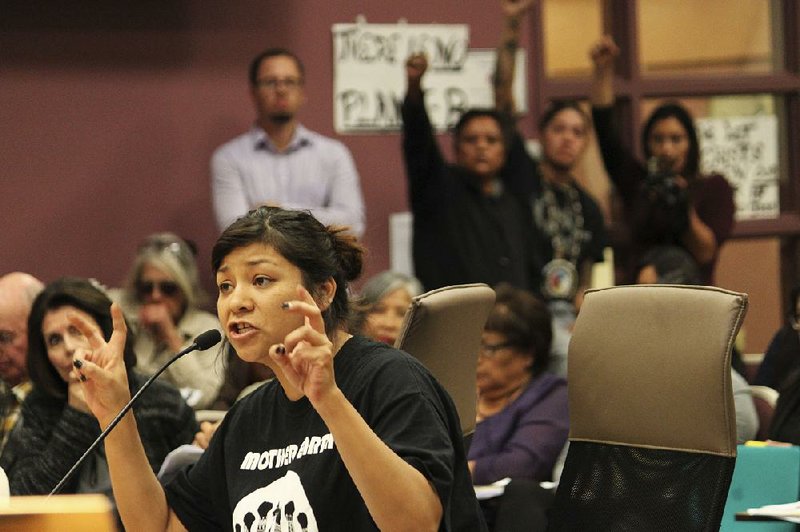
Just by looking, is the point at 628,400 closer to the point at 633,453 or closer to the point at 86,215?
the point at 633,453

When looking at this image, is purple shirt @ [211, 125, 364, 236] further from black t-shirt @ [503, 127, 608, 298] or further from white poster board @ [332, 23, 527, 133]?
black t-shirt @ [503, 127, 608, 298]

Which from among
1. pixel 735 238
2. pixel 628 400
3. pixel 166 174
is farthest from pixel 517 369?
pixel 735 238

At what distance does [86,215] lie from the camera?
18.9ft

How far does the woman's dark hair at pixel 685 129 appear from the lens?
5.82 meters

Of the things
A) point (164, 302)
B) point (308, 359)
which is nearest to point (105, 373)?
point (308, 359)

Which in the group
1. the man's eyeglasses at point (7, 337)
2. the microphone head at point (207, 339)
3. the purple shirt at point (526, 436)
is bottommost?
the purple shirt at point (526, 436)

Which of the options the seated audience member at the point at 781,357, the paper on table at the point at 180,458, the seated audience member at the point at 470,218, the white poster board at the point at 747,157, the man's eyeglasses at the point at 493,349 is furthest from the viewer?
the white poster board at the point at 747,157

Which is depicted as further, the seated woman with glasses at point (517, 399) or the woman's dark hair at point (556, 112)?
the woman's dark hair at point (556, 112)

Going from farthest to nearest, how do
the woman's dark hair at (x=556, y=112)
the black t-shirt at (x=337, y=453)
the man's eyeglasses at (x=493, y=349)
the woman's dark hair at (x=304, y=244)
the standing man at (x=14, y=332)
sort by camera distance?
1. the woman's dark hair at (x=556, y=112)
2. the standing man at (x=14, y=332)
3. the man's eyeglasses at (x=493, y=349)
4. the woman's dark hair at (x=304, y=244)
5. the black t-shirt at (x=337, y=453)

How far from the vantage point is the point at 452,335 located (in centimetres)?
312

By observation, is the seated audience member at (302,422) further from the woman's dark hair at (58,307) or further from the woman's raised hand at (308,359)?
the woman's dark hair at (58,307)

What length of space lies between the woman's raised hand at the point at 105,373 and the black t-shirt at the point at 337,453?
0.22m

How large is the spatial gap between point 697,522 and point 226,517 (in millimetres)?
881

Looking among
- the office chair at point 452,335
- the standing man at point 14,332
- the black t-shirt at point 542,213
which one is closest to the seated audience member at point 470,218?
the black t-shirt at point 542,213
